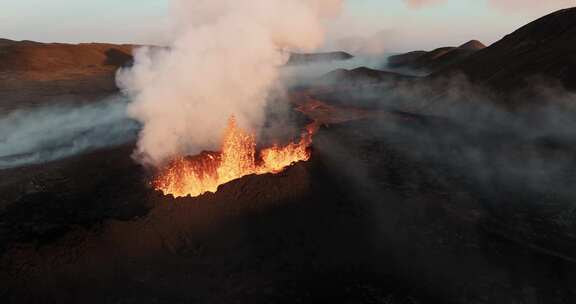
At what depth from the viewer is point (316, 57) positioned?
151m

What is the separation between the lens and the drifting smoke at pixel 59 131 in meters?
27.4

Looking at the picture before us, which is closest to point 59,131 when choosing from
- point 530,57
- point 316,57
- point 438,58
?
point 530,57

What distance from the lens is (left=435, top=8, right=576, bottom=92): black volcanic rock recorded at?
1642 inches

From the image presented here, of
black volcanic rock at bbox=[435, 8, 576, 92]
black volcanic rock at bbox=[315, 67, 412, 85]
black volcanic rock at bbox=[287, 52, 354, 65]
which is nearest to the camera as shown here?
black volcanic rock at bbox=[435, 8, 576, 92]

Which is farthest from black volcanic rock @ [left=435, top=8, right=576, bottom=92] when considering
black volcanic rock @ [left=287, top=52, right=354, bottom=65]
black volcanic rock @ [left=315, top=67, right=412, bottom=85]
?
black volcanic rock @ [left=287, top=52, right=354, bottom=65]

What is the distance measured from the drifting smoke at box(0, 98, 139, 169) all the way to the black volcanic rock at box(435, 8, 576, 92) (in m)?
41.4

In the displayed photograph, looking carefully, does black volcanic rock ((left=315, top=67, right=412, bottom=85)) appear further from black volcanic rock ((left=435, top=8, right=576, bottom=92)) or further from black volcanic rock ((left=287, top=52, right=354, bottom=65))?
black volcanic rock ((left=287, top=52, right=354, bottom=65))

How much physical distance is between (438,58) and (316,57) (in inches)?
2692

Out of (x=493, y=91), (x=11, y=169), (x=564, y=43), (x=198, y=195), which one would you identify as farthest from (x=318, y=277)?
(x=564, y=43)

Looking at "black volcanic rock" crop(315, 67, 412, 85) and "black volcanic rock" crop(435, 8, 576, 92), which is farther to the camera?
"black volcanic rock" crop(315, 67, 412, 85)

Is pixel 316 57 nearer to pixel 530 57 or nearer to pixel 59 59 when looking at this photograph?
pixel 59 59

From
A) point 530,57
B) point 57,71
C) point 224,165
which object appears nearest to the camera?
point 224,165

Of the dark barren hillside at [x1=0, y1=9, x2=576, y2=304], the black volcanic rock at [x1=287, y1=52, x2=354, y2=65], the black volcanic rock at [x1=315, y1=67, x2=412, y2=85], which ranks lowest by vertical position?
the dark barren hillside at [x1=0, y1=9, x2=576, y2=304]

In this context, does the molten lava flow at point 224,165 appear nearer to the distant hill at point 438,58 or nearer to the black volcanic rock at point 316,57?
the distant hill at point 438,58
